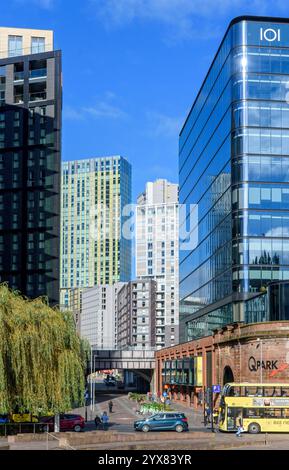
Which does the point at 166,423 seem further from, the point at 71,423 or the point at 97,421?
the point at 97,421

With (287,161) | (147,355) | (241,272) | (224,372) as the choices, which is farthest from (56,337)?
(147,355)

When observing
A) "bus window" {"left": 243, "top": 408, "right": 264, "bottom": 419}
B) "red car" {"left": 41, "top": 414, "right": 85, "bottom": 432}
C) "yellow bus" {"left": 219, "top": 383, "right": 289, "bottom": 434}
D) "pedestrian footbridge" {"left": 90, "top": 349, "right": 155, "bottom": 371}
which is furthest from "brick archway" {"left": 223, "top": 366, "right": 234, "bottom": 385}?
"pedestrian footbridge" {"left": 90, "top": 349, "right": 155, "bottom": 371}

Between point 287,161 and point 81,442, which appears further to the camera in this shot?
point 287,161

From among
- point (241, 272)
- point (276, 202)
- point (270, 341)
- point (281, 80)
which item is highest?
point (281, 80)

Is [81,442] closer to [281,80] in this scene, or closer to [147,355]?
[281,80]

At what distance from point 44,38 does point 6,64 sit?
1041cm

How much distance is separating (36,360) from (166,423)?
1292 centimetres

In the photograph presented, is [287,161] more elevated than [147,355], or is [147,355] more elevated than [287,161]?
[287,161]

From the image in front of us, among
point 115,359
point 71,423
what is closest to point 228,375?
point 71,423

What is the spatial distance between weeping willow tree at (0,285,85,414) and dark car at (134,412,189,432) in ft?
20.4

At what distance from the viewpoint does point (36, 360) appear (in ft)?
167

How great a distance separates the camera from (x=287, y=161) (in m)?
91.7

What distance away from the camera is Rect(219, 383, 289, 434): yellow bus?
55.9m

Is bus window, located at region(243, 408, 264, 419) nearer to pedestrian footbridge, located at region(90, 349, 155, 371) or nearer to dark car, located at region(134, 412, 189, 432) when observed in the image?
dark car, located at region(134, 412, 189, 432)
